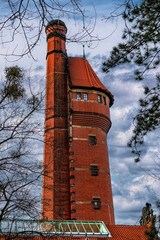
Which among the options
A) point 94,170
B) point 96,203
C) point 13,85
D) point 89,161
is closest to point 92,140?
point 89,161

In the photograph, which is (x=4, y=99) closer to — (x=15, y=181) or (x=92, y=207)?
(x=15, y=181)

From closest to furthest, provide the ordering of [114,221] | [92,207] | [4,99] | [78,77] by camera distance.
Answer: [4,99]
[92,207]
[114,221]
[78,77]

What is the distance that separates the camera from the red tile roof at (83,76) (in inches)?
1123

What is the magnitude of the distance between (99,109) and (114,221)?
→ 979 cm

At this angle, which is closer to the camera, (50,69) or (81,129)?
(81,129)

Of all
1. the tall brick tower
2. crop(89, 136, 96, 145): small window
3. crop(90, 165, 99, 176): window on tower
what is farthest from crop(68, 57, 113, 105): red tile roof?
crop(90, 165, 99, 176): window on tower

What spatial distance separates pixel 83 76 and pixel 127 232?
14968mm

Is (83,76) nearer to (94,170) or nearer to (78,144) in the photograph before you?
(78,144)

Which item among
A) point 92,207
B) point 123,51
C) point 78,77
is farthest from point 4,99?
point 78,77

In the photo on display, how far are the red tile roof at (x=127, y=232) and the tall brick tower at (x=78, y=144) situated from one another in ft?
6.25

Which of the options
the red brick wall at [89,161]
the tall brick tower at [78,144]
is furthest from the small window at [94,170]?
the red brick wall at [89,161]

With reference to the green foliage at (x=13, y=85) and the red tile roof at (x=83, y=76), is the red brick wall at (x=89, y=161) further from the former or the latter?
the green foliage at (x=13, y=85)

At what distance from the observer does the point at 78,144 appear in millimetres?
26078

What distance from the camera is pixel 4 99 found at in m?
9.03
